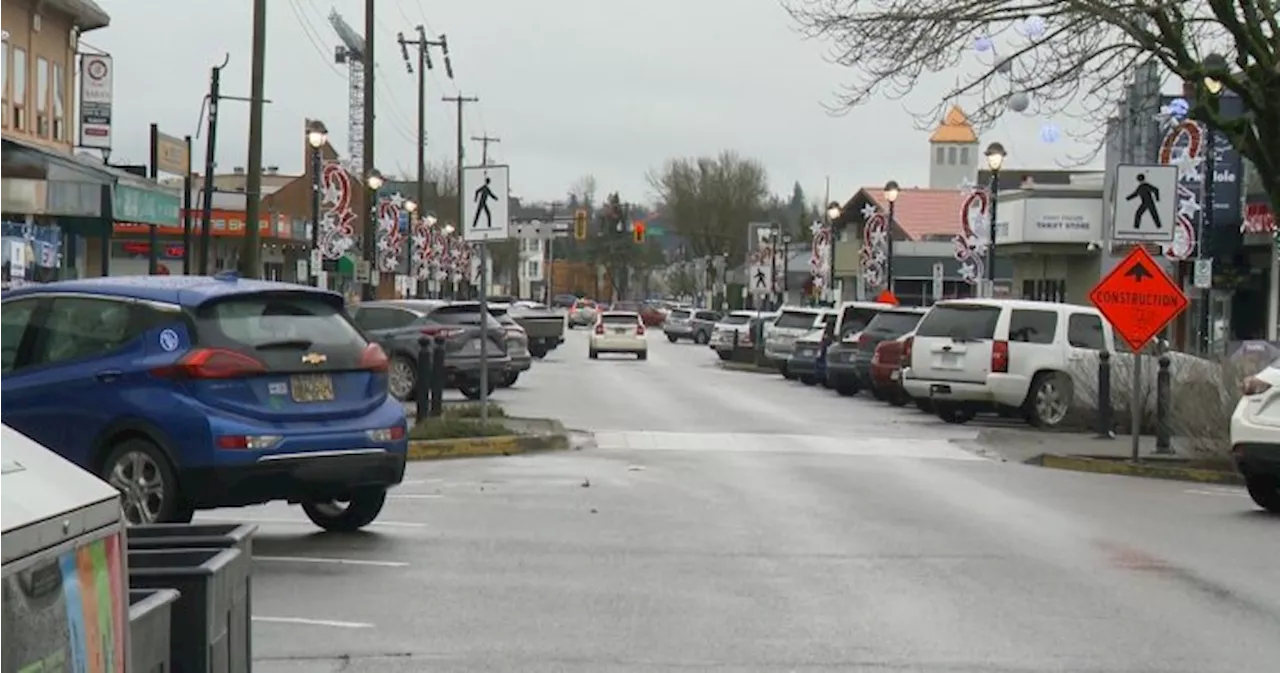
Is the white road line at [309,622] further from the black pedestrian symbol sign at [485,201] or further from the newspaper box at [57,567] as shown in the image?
the black pedestrian symbol sign at [485,201]

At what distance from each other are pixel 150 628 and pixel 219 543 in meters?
0.90

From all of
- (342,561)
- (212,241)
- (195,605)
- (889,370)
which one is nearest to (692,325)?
(212,241)

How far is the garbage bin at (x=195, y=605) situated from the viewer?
4.20 metres

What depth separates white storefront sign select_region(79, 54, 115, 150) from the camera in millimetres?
37531

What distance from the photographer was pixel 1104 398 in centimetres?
2064

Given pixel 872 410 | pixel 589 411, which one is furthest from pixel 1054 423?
pixel 589 411

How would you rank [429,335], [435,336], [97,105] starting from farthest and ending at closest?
[97,105] → [429,335] → [435,336]

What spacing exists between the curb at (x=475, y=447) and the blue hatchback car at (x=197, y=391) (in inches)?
246

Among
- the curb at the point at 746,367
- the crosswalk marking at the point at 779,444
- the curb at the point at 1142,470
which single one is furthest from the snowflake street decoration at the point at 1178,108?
the curb at the point at 1142,470

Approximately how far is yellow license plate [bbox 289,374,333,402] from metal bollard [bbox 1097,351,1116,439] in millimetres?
11761

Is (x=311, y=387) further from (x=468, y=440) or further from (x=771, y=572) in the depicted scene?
(x=468, y=440)

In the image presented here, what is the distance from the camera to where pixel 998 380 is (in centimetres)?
2355

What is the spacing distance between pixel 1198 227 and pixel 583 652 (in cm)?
3152

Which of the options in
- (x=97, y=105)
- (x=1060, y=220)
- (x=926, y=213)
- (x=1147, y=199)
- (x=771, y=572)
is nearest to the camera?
(x=771, y=572)
